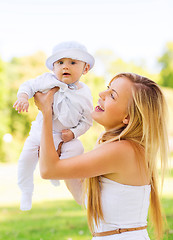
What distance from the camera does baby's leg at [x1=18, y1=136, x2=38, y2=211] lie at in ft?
8.43

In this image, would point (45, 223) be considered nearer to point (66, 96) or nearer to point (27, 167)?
point (27, 167)

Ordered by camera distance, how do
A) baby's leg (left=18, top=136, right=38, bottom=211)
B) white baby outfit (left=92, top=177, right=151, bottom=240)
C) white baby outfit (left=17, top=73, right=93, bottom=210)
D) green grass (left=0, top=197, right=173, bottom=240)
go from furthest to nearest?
green grass (left=0, top=197, right=173, bottom=240) < baby's leg (left=18, top=136, right=38, bottom=211) < white baby outfit (left=17, top=73, right=93, bottom=210) < white baby outfit (left=92, top=177, right=151, bottom=240)

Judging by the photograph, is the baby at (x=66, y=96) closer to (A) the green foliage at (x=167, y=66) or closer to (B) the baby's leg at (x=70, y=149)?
(B) the baby's leg at (x=70, y=149)

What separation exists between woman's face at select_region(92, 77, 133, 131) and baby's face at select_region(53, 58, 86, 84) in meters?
0.28

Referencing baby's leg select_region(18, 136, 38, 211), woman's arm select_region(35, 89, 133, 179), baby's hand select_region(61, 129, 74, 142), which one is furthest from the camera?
baby's leg select_region(18, 136, 38, 211)

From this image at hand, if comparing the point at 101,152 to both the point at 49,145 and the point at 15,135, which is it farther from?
the point at 15,135

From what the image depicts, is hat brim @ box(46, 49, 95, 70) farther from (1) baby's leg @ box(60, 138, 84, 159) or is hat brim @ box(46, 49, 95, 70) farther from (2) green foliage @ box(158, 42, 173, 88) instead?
(2) green foliage @ box(158, 42, 173, 88)

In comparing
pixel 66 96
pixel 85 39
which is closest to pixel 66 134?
pixel 66 96

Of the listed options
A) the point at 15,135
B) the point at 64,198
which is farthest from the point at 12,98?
the point at 64,198

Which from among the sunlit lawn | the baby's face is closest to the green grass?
the sunlit lawn

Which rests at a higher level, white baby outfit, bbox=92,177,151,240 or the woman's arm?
the woman's arm

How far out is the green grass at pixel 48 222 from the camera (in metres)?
5.22

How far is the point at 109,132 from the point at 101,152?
25cm

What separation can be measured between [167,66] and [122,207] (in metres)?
37.2
